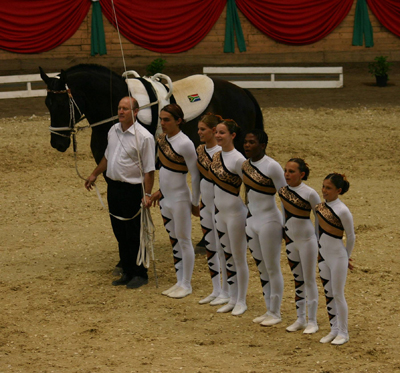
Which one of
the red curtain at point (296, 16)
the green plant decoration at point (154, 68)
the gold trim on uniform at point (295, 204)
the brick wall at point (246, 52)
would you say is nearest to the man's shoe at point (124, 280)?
the gold trim on uniform at point (295, 204)

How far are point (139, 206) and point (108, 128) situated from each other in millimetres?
1173

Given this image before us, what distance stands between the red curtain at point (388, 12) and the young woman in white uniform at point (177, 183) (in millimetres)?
16579

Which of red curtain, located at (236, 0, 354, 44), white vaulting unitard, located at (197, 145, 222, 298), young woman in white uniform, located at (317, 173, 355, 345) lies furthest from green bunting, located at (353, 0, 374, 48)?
young woman in white uniform, located at (317, 173, 355, 345)

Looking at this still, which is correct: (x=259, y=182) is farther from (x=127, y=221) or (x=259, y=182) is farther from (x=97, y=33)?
(x=97, y=33)

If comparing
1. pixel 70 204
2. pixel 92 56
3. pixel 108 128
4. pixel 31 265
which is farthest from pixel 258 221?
pixel 92 56

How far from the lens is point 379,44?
21875 mm

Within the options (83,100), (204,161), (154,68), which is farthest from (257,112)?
(154,68)

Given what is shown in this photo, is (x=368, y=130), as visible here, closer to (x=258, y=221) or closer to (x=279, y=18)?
(x=279, y=18)

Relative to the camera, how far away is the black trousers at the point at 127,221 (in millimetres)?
7141

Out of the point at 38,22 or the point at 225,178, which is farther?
the point at 38,22

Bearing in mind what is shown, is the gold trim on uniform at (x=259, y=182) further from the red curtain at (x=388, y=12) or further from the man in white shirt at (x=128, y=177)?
the red curtain at (x=388, y=12)

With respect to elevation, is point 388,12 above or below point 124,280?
above

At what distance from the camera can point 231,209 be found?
6.19 m

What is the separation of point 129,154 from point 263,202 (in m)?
1.71
